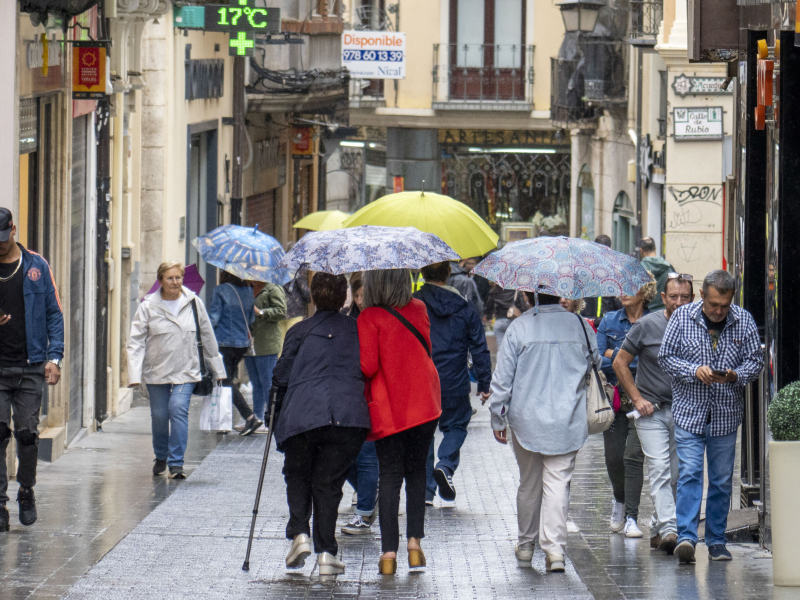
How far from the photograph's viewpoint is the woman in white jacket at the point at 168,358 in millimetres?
10844

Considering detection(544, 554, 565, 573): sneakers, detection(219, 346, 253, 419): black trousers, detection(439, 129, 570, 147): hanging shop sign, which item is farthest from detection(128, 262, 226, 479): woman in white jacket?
detection(439, 129, 570, 147): hanging shop sign

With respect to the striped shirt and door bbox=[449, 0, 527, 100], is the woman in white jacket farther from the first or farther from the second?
door bbox=[449, 0, 527, 100]

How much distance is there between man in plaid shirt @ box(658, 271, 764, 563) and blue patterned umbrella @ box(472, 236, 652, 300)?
0.40 m

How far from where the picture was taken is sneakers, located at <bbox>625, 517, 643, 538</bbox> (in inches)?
350

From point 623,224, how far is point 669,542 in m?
21.0

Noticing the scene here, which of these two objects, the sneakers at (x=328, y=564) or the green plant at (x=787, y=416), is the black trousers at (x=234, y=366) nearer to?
the sneakers at (x=328, y=564)

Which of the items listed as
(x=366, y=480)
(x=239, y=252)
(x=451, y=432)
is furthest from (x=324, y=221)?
(x=366, y=480)

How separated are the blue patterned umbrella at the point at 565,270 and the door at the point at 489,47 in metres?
29.3

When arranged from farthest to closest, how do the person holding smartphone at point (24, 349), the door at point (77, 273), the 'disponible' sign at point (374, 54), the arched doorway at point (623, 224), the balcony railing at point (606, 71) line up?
the 'disponible' sign at point (374, 54), the arched doorway at point (623, 224), the balcony railing at point (606, 71), the door at point (77, 273), the person holding smartphone at point (24, 349)

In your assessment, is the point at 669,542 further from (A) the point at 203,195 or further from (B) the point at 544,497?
(A) the point at 203,195

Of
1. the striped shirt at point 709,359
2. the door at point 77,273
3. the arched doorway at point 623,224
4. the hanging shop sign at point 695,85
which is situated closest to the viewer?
the striped shirt at point 709,359

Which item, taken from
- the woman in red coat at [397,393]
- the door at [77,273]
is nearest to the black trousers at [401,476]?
the woman in red coat at [397,393]

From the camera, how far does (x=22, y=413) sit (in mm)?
8469

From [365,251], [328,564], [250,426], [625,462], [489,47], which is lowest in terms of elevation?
[250,426]
